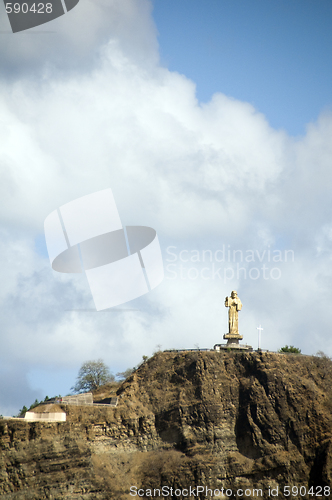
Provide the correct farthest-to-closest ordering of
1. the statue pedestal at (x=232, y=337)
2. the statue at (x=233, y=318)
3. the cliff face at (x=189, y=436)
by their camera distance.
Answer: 1. the statue at (x=233, y=318)
2. the statue pedestal at (x=232, y=337)
3. the cliff face at (x=189, y=436)

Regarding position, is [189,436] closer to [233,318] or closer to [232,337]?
[232,337]

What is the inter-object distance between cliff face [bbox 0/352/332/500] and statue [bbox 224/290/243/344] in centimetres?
250

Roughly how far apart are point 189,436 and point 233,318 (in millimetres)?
14922

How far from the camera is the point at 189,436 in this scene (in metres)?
66.7

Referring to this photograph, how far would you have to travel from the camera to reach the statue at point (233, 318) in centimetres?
7462

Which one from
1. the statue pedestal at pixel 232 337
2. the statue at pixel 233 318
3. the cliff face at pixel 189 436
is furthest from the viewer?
the statue at pixel 233 318

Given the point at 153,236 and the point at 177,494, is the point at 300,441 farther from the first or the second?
the point at 153,236

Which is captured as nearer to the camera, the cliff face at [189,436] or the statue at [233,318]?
the cliff face at [189,436]

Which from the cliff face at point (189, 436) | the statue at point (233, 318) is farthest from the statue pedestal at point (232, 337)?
the cliff face at point (189, 436)

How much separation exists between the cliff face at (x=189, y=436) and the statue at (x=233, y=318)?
98.5 inches

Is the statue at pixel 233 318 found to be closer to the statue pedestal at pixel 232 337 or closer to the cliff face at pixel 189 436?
the statue pedestal at pixel 232 337

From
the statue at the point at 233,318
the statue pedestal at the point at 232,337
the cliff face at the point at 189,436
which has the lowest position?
the cliff face at the point at 189,436

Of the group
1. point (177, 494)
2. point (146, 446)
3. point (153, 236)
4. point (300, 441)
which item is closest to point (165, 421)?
point (146, 446)

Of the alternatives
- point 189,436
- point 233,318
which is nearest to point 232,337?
point 233,318
